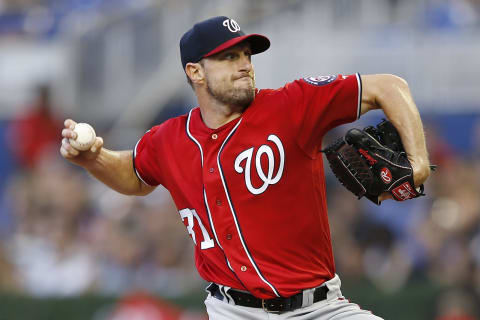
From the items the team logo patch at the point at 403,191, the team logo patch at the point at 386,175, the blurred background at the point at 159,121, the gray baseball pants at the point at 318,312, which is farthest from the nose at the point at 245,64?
the blurred background at the point at 159,121

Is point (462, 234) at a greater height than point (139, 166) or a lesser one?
lesser

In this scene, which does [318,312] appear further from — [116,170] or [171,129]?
[116,170]

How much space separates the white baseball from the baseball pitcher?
55 cm

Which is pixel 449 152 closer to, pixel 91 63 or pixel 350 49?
pixel 350 49

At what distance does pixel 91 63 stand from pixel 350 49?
10.3 feet

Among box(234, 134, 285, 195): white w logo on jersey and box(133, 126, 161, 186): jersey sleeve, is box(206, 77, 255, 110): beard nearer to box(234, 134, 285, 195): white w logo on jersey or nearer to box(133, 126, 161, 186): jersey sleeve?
box(234, 134, 285, 195): white w logo on jersey

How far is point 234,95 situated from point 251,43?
1.05ft

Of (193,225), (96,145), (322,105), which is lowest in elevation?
(193,225)

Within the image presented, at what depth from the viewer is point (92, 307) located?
27.5 feet

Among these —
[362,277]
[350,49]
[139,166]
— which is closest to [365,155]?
[139,166]

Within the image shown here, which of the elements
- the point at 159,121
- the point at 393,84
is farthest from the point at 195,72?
the point at 159,121

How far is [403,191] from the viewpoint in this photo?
4535 mm

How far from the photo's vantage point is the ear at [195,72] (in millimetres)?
5055

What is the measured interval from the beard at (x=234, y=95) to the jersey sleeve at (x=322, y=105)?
25cm
